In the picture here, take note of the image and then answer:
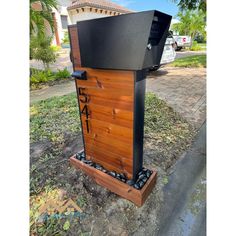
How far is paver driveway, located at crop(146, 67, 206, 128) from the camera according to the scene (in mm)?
3111

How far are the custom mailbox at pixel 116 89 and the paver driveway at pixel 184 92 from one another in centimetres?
179

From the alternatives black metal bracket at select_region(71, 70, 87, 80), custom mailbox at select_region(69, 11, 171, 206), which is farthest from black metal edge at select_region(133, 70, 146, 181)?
black metal bracket at select_region(71, 70, 87, 80)

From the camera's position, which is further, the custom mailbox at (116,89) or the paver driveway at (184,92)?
the paver driveway at (184,92)

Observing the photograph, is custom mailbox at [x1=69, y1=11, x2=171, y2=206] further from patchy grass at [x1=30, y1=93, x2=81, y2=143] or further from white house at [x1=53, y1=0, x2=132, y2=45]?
white house at [x1=53, y1=0, x2=132, y2=45]

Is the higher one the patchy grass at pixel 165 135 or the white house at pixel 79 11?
the white house at pixel 79 11

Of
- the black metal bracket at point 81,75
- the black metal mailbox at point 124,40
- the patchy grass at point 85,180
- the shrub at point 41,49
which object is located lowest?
the patchy grass at point 85,180

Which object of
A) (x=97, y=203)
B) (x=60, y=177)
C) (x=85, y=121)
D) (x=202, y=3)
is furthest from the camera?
(x=202, y=3)

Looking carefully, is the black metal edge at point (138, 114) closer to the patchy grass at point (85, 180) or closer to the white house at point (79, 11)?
the patchy grass at point (85, 180)

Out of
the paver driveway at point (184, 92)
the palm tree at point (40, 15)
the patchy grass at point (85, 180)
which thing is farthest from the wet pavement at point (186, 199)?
the palm tree at point (40, 15)

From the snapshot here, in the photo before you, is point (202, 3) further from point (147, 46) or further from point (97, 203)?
point (97, 203)

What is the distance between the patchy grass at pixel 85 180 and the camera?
125 cm
